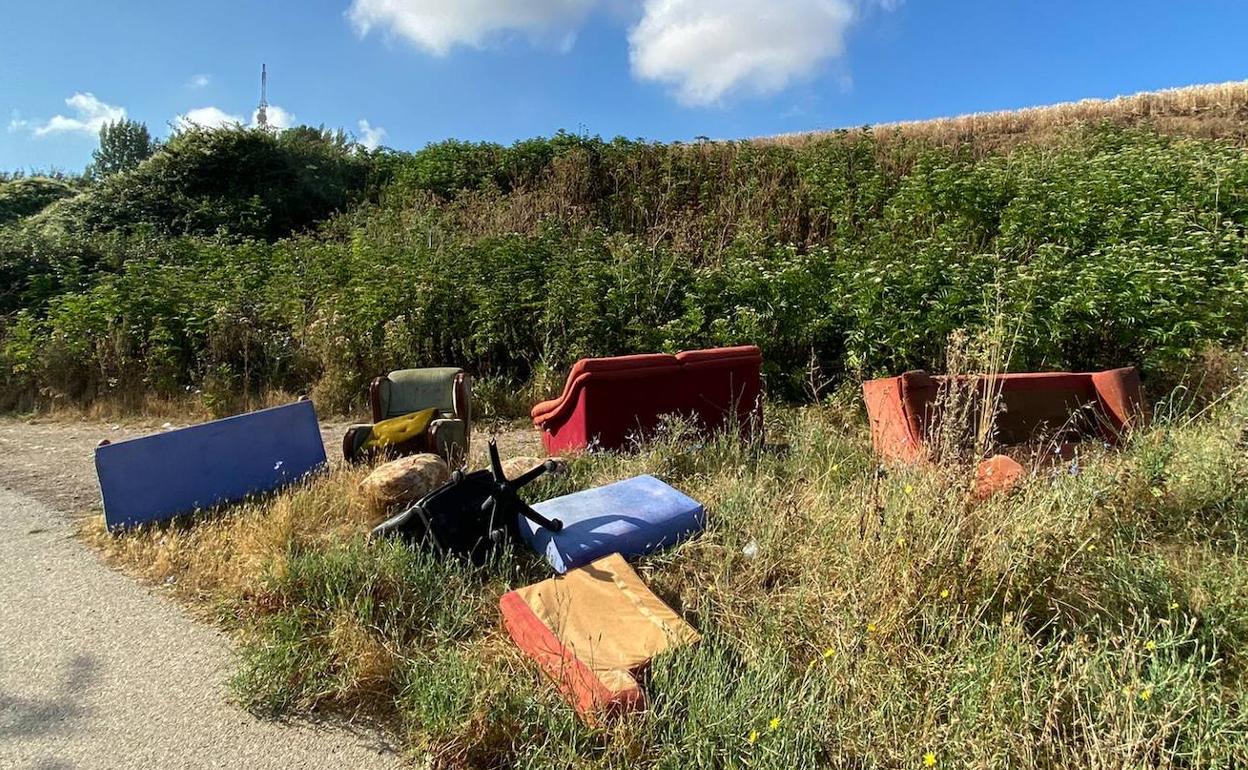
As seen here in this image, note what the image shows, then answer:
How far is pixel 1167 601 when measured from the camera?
8.29ft

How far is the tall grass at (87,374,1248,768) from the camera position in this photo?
2.00m

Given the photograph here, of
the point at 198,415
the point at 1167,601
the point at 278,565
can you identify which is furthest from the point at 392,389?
the point at 1167,601

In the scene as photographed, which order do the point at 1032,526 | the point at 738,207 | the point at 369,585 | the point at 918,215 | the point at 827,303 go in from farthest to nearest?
the point at 738,207
the point at 918,215
the point at 827,303
the point at 369,585
the point at 1032,526

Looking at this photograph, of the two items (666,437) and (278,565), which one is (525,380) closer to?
(666,437)

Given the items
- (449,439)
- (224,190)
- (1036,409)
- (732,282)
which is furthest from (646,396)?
(224,190)

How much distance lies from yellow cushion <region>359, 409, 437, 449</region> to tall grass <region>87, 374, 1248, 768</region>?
1335 millimetres

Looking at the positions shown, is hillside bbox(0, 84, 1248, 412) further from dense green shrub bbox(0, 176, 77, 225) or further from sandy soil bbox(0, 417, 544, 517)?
dense green shrub bbox(0, 176, 77, 225)

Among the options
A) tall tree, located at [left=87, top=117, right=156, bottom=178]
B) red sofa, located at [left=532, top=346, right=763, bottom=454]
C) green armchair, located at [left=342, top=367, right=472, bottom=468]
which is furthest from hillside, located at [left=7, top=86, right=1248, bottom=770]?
tall tree, located at [left=87, top=117, right=156, bottom=178]

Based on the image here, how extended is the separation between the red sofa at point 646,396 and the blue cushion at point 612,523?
4.06 ft

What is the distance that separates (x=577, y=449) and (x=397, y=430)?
1359 millimetres

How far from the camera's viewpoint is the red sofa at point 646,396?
504cm

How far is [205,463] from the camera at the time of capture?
4398mm

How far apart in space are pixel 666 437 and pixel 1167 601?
3.04 m

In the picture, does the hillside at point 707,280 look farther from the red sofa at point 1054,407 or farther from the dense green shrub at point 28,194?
the dense green shrub at point 28,194
